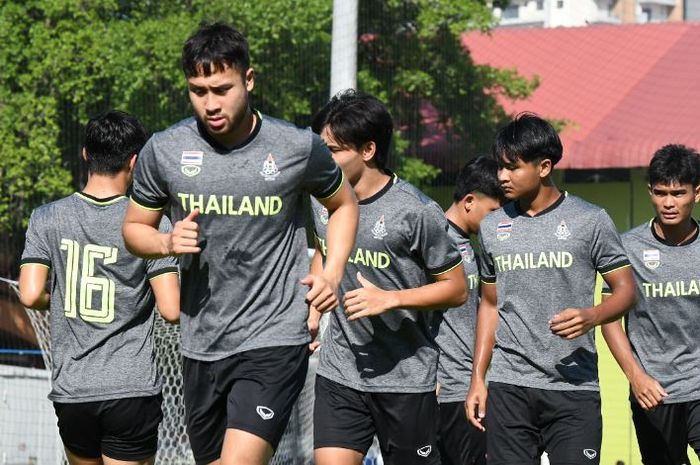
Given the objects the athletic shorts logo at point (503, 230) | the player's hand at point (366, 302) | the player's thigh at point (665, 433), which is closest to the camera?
the player's hand at point (366, 302)

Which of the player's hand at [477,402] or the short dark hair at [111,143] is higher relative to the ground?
the short dark hair at [111,143]

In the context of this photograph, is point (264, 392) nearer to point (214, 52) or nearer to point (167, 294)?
point (167, 294)

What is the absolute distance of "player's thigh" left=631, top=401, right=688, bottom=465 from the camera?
765cm

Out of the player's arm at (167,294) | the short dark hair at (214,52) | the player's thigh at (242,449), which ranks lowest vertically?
the player's thigh at (242,449)

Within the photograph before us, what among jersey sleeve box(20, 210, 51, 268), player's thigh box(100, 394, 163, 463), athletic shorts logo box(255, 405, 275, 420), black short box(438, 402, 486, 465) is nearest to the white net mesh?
black short box(438, 402, 486, 465)

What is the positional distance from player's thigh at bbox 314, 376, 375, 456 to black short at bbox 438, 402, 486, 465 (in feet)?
4.88

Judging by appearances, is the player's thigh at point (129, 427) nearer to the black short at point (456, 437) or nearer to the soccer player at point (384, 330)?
the soccer player at point (384, 330)

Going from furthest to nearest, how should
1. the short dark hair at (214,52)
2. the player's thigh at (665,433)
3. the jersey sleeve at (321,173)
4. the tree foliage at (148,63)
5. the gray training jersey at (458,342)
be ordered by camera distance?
the tree foliage at (148,63), the gray training jersey at (458,342), the player's thigh at (665,433), the jersey sleeve at (321,173), the short dark hair at (214,52)

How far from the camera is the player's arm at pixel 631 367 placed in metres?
7.25

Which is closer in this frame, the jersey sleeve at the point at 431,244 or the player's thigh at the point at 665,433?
the jersey sleeve at the point at 431,244

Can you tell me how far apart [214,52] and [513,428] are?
253 centimetres

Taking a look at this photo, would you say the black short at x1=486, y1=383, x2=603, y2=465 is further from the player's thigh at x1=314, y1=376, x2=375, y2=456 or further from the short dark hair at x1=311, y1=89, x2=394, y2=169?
the short dark hair at x1=311, y1=89, x2=394, y2=169

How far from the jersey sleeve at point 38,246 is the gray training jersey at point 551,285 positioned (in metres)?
2.22

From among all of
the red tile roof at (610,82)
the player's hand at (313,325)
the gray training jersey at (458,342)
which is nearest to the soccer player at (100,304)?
the player's hand at (313,325)
